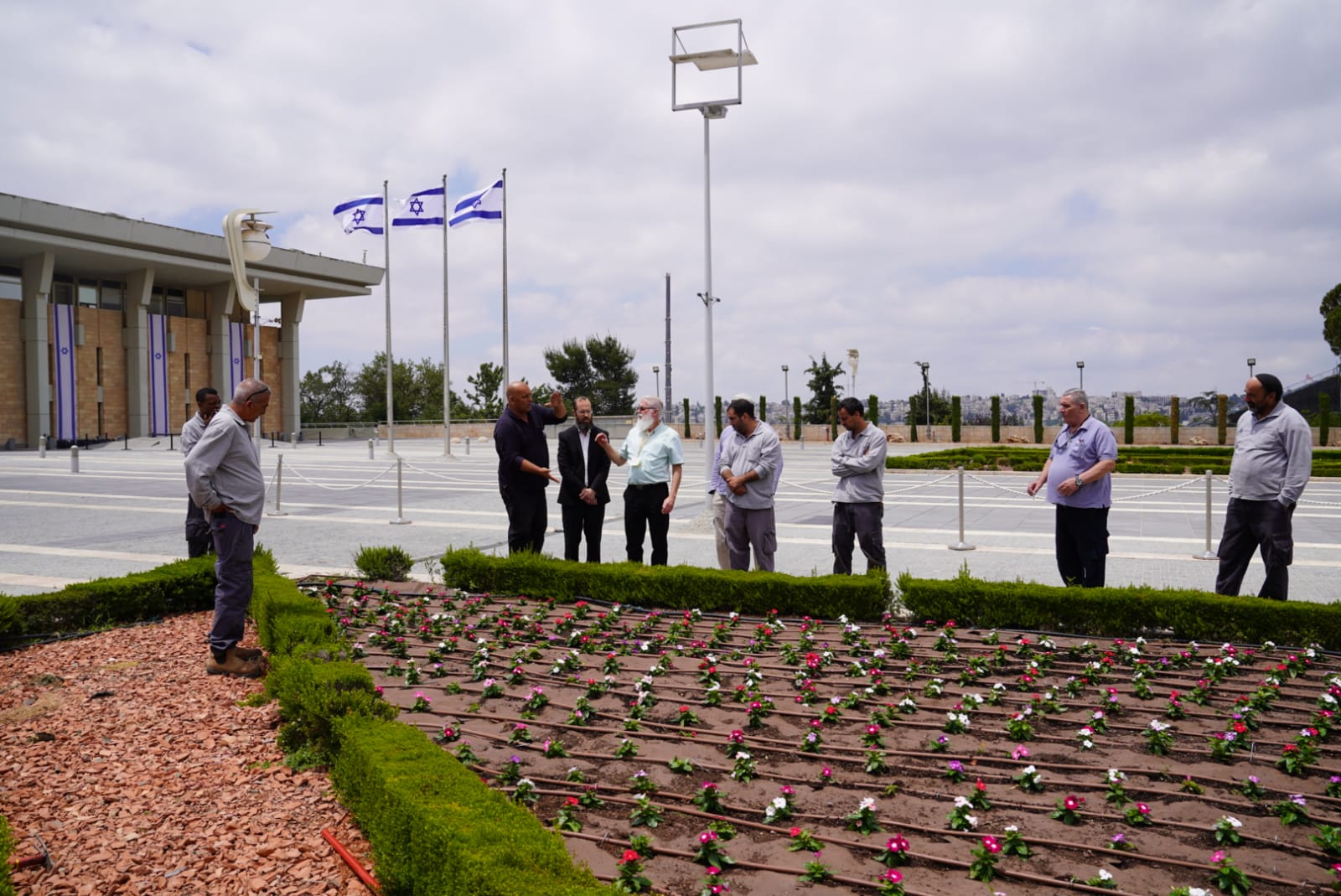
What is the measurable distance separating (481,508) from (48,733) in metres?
10.3

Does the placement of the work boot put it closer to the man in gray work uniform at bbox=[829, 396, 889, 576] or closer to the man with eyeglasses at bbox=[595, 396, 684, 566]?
the man with eyeglasses at bbox=[595, 396, 684, 566]

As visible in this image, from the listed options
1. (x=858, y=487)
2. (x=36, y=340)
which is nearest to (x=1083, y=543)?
(x=858, y=487)

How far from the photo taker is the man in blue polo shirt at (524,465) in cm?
716

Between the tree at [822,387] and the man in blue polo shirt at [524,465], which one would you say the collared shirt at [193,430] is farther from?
the tree at [822,387]

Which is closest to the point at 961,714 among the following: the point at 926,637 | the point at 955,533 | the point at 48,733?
the point at 926,637

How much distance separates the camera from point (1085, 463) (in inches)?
244

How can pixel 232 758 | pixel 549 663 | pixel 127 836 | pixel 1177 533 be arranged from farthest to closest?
pixel 1177 533 → pixel 549 663 → pixel 232 758 → pixel 127 836

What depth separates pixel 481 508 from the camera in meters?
14.5

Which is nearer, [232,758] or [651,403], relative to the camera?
[232,758]

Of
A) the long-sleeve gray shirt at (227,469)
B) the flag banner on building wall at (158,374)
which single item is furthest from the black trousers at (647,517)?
the flag banner on building wall at (158,374)

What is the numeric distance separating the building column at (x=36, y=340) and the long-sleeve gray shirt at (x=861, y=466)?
4260 centimetres

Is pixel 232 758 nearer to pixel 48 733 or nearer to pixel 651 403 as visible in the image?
pixel 48 733

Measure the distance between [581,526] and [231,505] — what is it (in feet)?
9.86

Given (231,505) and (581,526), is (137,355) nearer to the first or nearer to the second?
(581,526)
